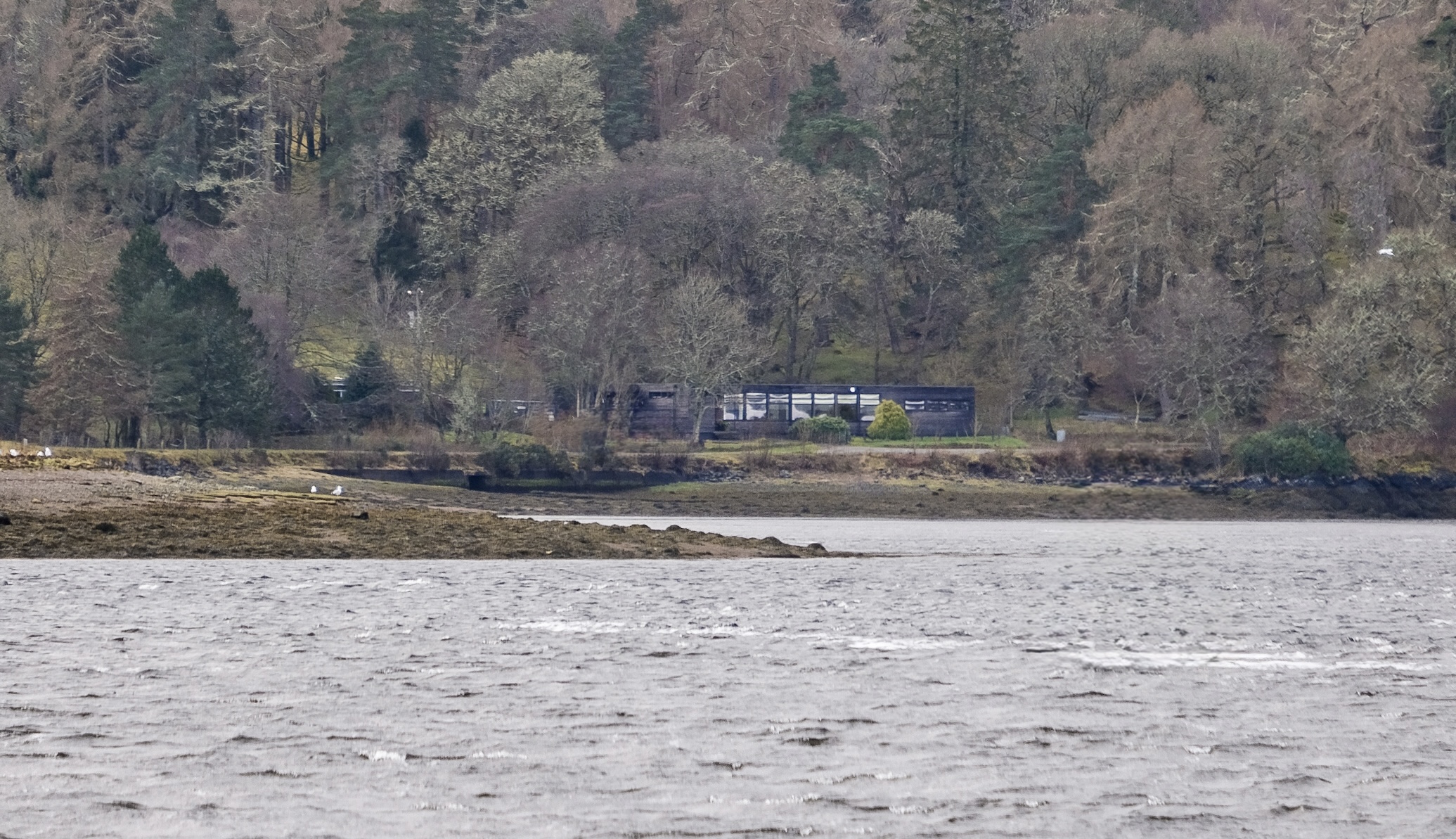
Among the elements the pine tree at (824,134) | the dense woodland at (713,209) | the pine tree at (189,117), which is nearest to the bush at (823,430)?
Answer: the dense woodland at (713,209)

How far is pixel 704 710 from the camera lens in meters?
12.5

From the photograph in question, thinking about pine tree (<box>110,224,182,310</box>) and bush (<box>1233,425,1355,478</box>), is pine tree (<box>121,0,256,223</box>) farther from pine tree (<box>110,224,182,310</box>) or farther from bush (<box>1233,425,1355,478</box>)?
bush (<box>1233,425,1355,478</box>)

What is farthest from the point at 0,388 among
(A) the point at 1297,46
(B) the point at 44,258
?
(A) the point at 1297,46

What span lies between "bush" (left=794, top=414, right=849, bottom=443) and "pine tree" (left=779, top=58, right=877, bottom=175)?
20882 millimetres

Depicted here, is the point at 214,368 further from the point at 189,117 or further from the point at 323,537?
Result: the point at 189,117

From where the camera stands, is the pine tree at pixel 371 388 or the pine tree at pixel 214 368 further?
the pine tree at pixel 371 388

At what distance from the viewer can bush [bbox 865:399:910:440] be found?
76062mm

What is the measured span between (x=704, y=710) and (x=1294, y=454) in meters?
56.6

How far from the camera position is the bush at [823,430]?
74562 mm

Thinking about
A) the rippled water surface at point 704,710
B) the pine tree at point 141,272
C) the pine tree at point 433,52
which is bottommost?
the rippled water surface at point 704,710

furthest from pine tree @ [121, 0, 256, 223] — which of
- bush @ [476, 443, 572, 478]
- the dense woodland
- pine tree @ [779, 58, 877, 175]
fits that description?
bush @ [476, 443, 572, 478]

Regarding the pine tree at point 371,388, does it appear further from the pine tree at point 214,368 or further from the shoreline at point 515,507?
the shoreline at point 515,507

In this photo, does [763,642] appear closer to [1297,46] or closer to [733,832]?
[733,832]

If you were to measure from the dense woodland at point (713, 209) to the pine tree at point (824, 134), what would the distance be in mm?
190
